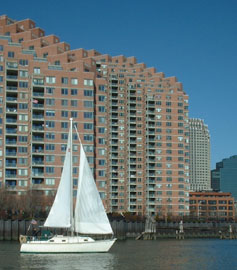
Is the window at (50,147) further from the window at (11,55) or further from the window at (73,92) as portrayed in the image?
the window at (11,55)

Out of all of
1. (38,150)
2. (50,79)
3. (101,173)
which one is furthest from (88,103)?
(101,173)

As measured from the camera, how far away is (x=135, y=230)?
16025 cm

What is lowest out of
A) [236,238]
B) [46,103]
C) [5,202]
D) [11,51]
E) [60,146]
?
[236,238]

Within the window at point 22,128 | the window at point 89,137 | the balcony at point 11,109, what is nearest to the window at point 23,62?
the balcony at point 11,109

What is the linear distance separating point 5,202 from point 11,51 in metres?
45.2

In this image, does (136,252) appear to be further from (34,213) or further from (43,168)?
(43,168)

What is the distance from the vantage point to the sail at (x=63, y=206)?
8344 centimetres

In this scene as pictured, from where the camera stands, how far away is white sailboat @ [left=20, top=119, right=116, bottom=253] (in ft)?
271

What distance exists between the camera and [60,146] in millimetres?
161875

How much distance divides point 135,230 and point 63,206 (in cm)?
7860

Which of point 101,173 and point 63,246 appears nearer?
point 63,246

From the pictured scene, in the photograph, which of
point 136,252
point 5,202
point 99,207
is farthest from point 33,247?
point 5,202

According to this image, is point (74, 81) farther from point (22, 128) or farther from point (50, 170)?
point (50, 170)

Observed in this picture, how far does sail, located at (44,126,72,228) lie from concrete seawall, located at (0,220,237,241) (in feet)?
96.0
